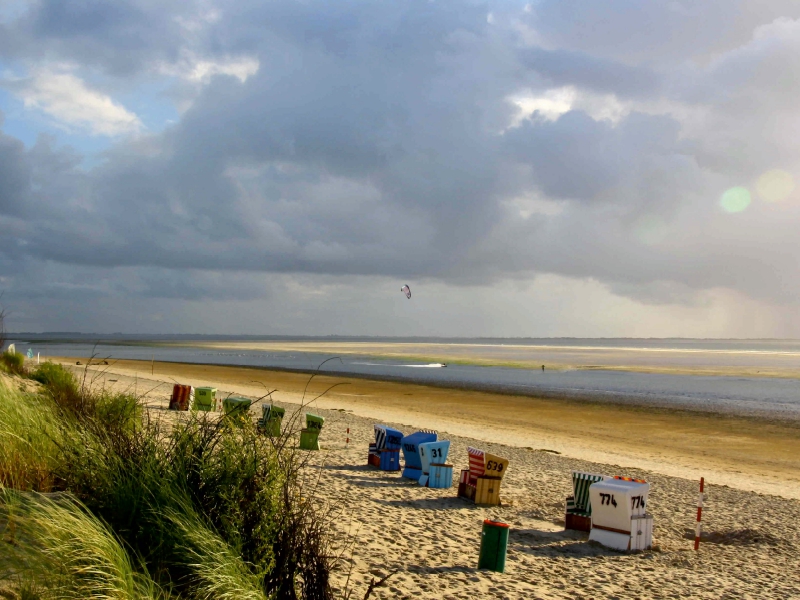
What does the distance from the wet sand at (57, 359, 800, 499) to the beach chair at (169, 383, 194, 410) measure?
5467mm

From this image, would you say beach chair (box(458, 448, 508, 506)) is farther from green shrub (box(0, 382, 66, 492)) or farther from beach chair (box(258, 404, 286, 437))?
green shrub (box(0, 382, 66, 492))

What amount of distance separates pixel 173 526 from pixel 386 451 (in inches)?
328

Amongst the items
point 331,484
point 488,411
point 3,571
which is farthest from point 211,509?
point 488,411

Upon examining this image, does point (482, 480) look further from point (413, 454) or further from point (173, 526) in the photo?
point (173, 526)

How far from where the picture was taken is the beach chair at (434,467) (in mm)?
11873

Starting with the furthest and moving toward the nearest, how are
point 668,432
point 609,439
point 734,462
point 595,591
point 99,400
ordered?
point 668,432
point 609,439
point 734,462
point 99,400
point 595,591

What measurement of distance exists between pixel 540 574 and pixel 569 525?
2.45 meters

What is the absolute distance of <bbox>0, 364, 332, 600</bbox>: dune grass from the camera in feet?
15.1

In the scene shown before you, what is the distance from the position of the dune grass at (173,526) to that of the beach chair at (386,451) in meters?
7.49

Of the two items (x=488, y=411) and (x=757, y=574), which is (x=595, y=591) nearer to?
(x=757, y=574)

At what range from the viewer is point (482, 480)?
1095 centimetres

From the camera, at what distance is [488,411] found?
3056 centimetres

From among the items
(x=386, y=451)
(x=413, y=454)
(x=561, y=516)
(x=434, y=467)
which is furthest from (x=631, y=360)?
(x=561, y=516)

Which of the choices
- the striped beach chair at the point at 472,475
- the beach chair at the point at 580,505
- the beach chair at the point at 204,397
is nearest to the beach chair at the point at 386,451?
the striped beach chair at the point at 472,475
